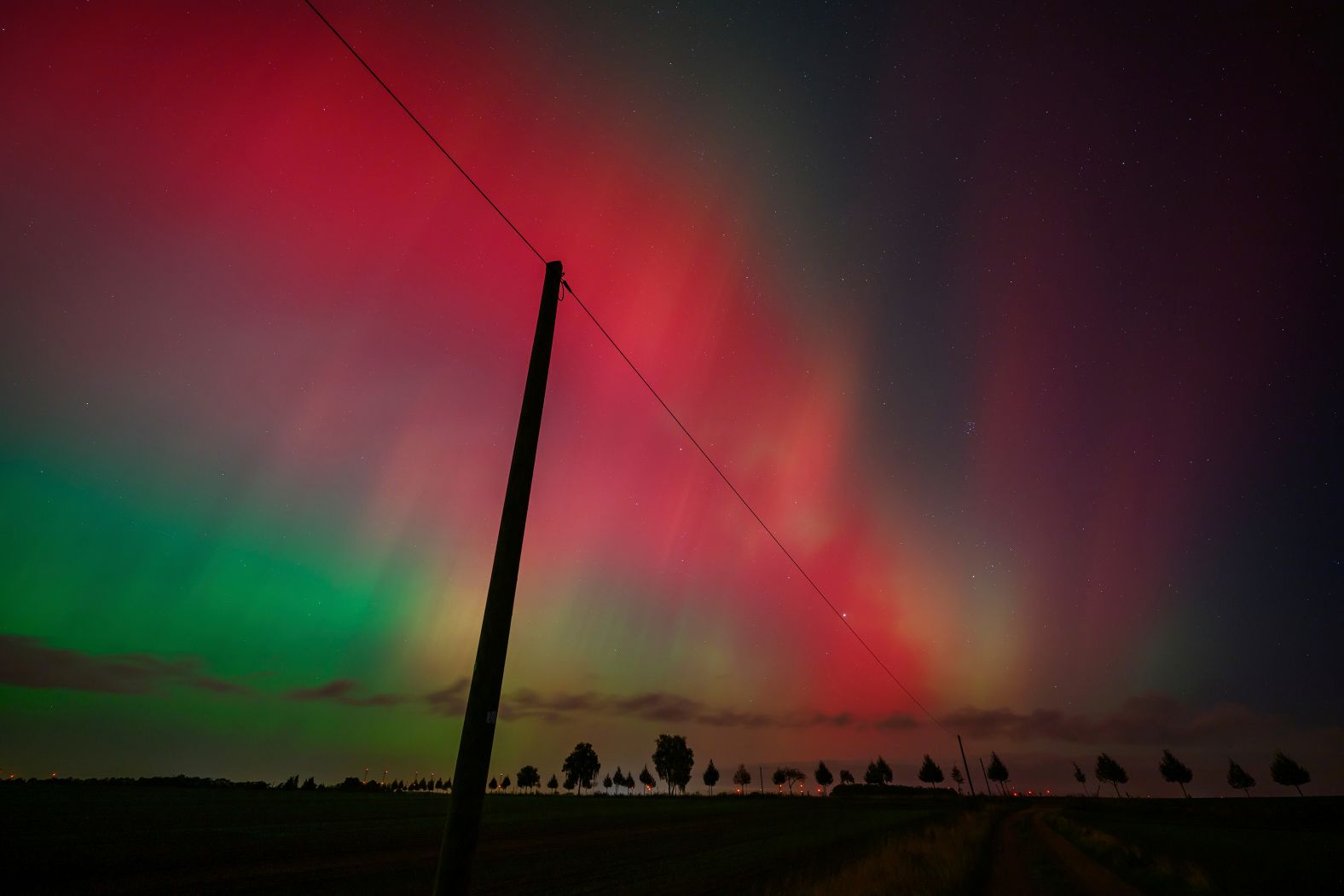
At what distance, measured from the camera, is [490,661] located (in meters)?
5.59

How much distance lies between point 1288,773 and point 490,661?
24314 cm

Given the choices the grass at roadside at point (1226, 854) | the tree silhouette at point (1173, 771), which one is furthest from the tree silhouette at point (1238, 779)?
the grass at roadside at point (1226, 854)

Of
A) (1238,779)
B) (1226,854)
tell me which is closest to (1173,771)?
(1238,779)

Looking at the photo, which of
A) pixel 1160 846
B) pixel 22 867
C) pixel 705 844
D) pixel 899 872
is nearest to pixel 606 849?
pixel 705 844

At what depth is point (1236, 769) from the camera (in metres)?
176

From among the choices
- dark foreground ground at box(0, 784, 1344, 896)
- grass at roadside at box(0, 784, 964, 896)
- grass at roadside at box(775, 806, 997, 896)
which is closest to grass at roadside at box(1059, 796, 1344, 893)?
dark foreground ground at box(0, 784, 1344, 896)

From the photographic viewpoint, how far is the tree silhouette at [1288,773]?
5945 inches

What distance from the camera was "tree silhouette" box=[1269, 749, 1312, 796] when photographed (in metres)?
151

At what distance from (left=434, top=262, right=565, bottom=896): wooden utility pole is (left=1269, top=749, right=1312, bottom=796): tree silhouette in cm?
24196

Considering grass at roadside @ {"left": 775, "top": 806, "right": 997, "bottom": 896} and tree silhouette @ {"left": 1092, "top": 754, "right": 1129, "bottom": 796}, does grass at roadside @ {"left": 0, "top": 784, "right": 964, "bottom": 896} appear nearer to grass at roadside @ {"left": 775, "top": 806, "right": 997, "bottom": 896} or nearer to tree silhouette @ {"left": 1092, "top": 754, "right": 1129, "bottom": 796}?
grass at roadside @ {"left": 775, "top": 806, "right": 997, "bottom": 896}

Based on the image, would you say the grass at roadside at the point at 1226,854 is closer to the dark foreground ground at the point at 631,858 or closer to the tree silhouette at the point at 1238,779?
the dark foreground ground at the point at 631,858

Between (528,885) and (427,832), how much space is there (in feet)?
69.4

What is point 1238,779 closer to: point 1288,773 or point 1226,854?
point 1288,773

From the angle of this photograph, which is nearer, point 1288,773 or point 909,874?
point 909,874
